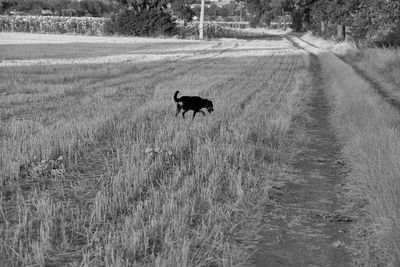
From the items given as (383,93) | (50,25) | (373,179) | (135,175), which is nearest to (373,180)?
(373,179)

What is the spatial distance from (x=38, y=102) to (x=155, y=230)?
25.7ft

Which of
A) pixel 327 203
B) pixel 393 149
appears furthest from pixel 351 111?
pixel 327 203

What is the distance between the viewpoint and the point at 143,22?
2117 inches

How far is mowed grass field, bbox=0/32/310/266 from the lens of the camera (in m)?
3.86

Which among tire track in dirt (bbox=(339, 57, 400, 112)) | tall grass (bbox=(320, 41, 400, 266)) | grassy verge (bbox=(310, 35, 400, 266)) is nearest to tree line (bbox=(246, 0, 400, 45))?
tire track in dirt (bbox=(339, 57, 400, 112))

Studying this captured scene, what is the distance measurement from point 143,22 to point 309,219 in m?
51.3

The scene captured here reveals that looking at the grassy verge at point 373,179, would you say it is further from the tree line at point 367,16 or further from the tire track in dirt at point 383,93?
the tree line at point 367,16

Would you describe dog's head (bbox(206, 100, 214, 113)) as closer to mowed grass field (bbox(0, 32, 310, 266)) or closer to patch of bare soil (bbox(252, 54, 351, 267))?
mowed grass field (bbox(0, 32, 310, 266))

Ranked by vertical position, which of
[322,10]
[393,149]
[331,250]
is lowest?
[331,250]

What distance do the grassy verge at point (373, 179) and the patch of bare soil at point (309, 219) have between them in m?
0.18

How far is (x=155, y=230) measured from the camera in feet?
13.4

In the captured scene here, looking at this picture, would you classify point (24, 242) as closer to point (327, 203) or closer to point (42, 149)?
point (42, 149)

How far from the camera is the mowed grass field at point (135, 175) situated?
386 cm

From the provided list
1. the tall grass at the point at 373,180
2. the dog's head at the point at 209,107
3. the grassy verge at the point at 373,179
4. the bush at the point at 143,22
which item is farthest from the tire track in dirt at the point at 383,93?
the bush at the point at 143,22
